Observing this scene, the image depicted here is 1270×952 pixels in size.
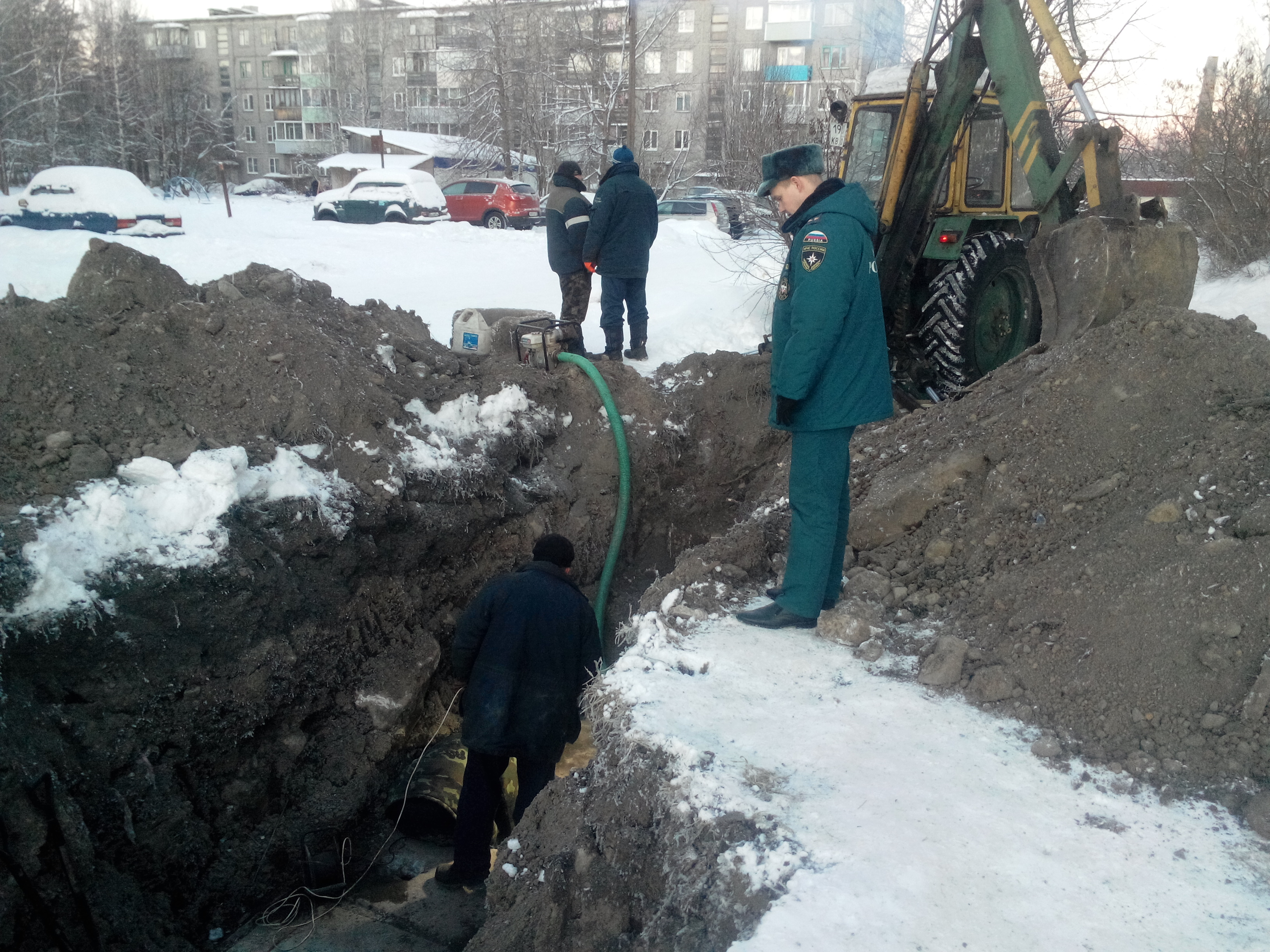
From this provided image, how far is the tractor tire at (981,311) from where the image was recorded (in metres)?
5.81

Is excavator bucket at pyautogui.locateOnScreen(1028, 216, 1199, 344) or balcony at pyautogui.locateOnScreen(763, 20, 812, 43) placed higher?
balcony at pyautogui.locateOnScreen(763, 20, 812, 43)

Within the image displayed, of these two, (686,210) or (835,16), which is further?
(686,210)

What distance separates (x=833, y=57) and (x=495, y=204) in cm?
841

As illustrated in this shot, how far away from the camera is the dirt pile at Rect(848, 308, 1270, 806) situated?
8.46 ft

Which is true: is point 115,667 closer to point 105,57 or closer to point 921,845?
point 921,845

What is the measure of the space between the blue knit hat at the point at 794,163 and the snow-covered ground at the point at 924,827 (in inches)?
71.4

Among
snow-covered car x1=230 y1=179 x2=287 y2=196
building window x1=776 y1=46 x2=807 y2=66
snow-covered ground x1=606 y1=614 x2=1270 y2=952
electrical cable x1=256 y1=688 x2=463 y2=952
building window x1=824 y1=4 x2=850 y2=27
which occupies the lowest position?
electrical cable x1=256 y1=688 x2=463 y2=952

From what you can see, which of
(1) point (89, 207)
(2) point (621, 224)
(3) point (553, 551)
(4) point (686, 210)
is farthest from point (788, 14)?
(3) point (553, 551)

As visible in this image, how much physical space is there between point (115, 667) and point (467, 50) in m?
30.3

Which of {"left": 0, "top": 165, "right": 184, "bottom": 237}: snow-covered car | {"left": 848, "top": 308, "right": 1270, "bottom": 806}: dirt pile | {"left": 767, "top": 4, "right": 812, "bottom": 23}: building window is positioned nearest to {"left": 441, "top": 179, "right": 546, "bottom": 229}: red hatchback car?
{"left": 0, "top": 165, "right": 184, "bottom": 237}: snow-covered car

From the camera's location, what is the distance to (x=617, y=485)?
5805mm

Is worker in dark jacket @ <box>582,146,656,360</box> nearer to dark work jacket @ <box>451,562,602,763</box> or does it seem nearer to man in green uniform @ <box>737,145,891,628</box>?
dark work jacket @ <box>451,562,602,763</box>

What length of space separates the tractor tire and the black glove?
296cm

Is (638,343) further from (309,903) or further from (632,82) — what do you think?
(632,82)
